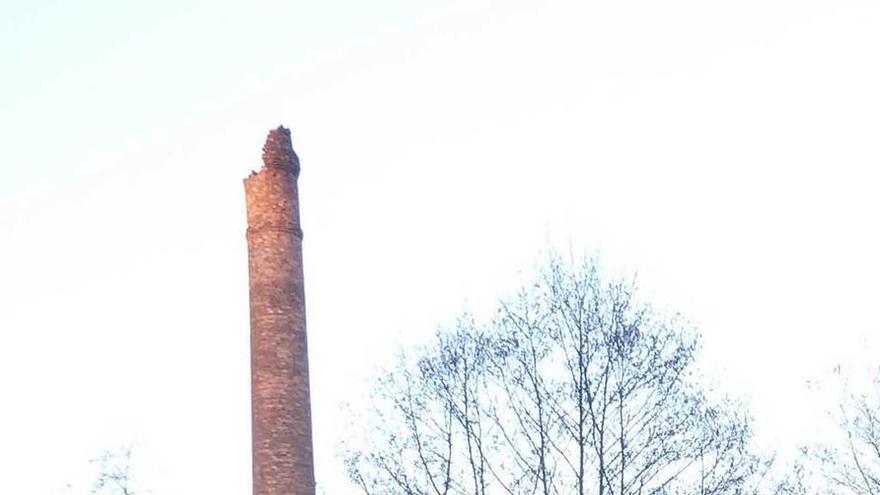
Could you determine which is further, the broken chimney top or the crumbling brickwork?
the broken chimney top

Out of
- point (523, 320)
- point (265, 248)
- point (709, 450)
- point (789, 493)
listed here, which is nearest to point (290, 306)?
point (265, 248)

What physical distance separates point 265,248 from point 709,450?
319 inches

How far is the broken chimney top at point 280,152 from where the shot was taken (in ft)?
61.1

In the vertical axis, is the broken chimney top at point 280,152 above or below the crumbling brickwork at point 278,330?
above

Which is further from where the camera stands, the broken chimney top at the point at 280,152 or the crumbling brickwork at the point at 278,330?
the broken chimney top at the point at 280,152

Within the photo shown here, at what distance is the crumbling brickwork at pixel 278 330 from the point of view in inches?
666

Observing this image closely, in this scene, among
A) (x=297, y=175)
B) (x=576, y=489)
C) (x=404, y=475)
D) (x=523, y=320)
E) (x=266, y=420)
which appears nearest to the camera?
(x=266, y=420)

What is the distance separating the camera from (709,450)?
2095 centimetres

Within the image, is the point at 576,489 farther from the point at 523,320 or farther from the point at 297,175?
the point at 297,175

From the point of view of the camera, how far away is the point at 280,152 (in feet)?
61.5

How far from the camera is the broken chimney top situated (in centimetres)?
1861

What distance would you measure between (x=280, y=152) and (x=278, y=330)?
2784 millimetres

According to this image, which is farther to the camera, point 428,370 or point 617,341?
point 428,370

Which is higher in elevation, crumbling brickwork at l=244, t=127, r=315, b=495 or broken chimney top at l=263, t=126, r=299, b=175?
broken chimney top at l=263, t=126, r=299, b=175
